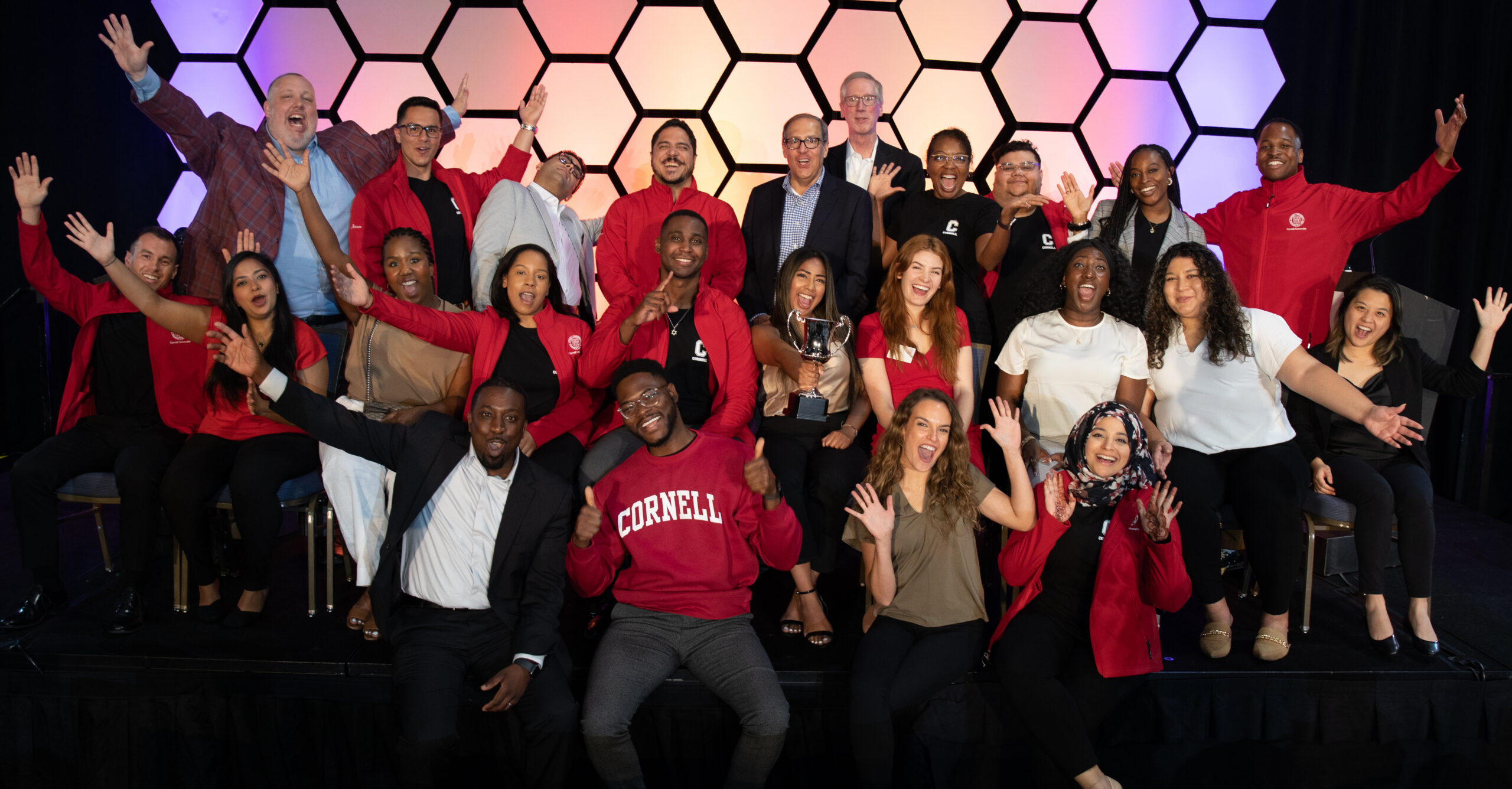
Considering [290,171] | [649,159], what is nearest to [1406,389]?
[649,159]

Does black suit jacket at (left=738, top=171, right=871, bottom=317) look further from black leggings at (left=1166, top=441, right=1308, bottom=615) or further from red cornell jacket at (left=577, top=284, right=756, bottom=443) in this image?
black leggings at (left=1166, top=441, right=1308, bottom=615)

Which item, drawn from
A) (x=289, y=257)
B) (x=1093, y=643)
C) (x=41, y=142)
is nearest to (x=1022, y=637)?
(x=1093, y=643)

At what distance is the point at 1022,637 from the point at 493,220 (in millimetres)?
2450

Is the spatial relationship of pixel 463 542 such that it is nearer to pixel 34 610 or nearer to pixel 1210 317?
pixel 34 610

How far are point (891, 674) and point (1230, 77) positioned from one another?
13.6ft

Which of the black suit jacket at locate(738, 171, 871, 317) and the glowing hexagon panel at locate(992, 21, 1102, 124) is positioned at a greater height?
the glowing hexagon panel at locate(992, 21, 1102, 124)

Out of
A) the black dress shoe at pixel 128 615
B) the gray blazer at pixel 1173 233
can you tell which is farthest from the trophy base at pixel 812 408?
the black dress shoe at pixel 128 615

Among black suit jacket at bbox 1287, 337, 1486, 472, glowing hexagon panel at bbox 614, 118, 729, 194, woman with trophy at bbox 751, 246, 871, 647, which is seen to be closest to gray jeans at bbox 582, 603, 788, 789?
woman with trophy at bbox 751, 246, 871, 647

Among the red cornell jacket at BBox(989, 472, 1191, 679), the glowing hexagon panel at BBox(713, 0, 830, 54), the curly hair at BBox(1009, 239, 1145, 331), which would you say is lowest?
the red cornell jacket at BBox(989, 472, 1191, 679)

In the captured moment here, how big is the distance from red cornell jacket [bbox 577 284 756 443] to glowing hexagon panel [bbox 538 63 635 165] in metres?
2.15

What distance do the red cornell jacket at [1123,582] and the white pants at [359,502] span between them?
192 cm

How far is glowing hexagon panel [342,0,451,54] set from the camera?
16.1 feet

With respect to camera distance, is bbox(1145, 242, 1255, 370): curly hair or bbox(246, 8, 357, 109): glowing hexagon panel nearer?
bbox(1145, 242, 1255, 370): curly hair

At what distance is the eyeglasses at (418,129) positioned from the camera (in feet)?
11.7
